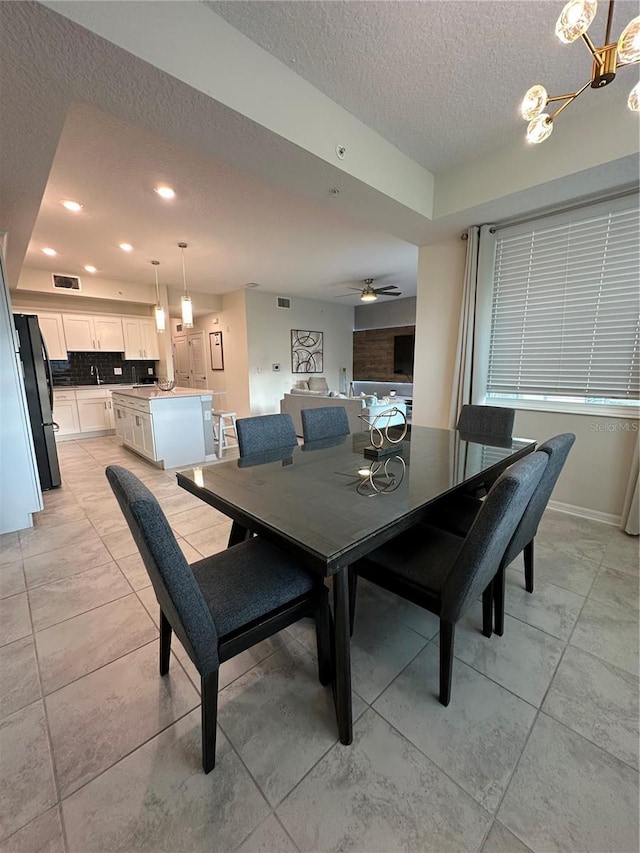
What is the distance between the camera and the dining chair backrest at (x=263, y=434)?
2029mm

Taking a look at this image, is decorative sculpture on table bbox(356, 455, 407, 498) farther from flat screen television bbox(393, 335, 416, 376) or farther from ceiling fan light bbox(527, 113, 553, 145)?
flat screen television bbox(393, 335, 416, 376)

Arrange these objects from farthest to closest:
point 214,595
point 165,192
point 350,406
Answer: point 350,406 → point 165,192 → point 214,595

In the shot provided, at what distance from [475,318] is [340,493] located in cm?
245

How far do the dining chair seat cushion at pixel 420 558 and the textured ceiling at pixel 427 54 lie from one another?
7.44ft

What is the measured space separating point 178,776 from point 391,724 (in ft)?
2.32

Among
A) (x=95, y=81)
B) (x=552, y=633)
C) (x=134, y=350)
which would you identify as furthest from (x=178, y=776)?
(x=134, y=350)

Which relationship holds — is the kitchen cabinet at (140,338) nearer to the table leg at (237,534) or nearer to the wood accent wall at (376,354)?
the wood accent wall at (376,354)

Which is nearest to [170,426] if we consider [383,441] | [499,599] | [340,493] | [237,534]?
[237,534]

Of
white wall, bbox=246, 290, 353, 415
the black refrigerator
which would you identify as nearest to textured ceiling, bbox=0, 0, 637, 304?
the black refrigerator

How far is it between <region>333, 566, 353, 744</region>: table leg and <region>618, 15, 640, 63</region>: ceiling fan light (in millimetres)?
1790

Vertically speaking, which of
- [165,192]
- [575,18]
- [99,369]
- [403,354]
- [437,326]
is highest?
[165,192]

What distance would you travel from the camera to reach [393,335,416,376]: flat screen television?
25.4 ft

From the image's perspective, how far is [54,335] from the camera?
5.57 metres

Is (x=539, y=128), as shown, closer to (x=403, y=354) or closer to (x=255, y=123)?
(x=255, y=123)
